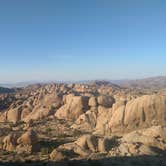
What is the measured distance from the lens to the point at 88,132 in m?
50.1

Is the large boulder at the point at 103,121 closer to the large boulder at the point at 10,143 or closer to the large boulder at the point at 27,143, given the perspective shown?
the large boulder at the point at 27,143

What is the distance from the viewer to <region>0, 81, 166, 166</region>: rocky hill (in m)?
31.2

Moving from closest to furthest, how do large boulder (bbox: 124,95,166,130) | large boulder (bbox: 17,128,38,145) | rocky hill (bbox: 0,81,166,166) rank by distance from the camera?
rocky hill (bbox: 0,81,166,166)
large boulder (bbox: 17,128,38,145)
large boulder (bbox: 124,95,166,130)

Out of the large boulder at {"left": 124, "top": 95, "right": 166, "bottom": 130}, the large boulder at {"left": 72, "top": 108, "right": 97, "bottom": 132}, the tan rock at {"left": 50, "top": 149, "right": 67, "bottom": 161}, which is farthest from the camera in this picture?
the large boulder at {"left": 72, "top": 108, "right": 97, "bottom": 132}

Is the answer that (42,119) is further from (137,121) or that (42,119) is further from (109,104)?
(137,121)

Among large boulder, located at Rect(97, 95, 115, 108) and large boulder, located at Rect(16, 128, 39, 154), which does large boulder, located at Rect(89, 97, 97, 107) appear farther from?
large boulder, located at Rect(16, 128, 39, 154)

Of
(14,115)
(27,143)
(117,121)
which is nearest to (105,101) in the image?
(117,121)

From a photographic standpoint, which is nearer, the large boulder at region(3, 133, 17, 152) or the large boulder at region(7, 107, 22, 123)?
the large boulder at region(3, 133, 17, 152)

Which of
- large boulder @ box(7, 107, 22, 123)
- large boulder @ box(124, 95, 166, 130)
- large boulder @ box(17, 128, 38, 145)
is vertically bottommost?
large boulder @ box(7, 107, 22, 123)

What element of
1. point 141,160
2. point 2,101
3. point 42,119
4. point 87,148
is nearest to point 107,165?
point 141,160

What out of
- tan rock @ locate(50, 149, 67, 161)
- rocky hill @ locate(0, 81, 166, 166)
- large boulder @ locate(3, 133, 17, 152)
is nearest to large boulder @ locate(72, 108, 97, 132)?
rocky hill @ locate(0, 81, 166, 166)

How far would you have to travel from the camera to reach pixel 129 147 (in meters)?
31.8

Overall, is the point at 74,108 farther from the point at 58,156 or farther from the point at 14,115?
the point at 58,156

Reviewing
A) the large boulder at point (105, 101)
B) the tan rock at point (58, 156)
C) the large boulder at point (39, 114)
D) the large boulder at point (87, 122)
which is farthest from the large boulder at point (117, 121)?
the large boulder at point (39, 114)
